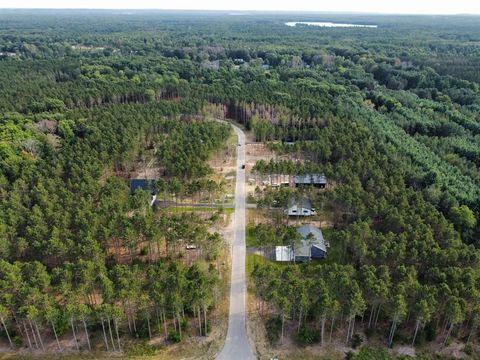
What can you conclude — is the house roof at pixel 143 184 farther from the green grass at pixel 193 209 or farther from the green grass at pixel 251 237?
the green grass at pixel 251 237

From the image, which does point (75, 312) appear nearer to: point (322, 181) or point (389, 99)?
point (322, 181)

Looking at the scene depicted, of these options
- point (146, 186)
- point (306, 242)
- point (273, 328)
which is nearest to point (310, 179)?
point (306, 242)

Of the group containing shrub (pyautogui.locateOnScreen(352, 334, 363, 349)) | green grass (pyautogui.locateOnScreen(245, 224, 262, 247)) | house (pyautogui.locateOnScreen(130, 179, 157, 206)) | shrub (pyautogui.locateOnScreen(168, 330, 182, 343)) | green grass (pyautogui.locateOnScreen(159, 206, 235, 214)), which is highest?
house (pyautogui.locateOnScreen(130, 179, 157, 206))

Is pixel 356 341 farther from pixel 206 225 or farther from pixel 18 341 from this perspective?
pixel 18 341

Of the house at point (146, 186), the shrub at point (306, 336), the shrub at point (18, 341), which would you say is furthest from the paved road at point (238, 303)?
the shrub at point (18, 341)

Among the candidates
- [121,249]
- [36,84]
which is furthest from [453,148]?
[36,84]

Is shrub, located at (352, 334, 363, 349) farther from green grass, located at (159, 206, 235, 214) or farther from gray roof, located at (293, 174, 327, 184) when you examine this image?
gray roof, located at (293, 174, 327, 184)

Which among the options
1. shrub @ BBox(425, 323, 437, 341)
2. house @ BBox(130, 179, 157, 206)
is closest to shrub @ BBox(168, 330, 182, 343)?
shrub @ BBox(425, 323, 437, 341)
